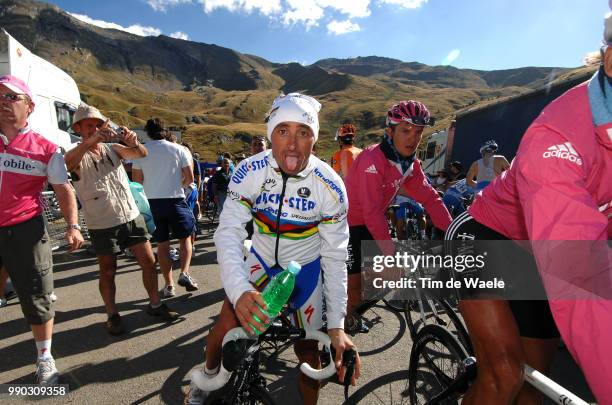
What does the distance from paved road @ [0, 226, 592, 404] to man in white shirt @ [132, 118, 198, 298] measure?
97 centimetres

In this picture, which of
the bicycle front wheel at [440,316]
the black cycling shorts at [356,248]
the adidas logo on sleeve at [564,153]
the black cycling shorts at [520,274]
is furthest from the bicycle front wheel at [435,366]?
the adidas logo on sleeve at [564,153]

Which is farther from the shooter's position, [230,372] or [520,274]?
[520,274]

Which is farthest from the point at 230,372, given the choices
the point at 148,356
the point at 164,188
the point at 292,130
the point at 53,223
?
the point at 53,223

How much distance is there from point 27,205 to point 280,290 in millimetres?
2899

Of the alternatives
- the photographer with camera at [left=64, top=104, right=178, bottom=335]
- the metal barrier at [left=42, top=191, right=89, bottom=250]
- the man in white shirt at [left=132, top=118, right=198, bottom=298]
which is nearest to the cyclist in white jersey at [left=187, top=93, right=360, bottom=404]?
the photographer with camera at [left=64, top=104, right=178, bottom=335]

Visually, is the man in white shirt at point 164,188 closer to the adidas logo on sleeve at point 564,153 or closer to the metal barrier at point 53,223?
the metal barrier at point 53,223

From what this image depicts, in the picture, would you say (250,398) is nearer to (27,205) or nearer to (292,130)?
(292,130)

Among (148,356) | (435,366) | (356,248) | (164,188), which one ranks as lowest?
(148,356)

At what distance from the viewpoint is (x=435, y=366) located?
8.95ft

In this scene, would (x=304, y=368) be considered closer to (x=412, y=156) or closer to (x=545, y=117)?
(x=545, y=117)

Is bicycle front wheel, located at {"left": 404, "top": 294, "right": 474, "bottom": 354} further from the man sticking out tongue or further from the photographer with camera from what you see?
the photographer with camera

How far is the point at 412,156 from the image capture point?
3615 millimetres

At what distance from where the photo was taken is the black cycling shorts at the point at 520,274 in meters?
1.92

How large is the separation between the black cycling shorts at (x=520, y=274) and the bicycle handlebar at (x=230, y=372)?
0.95 m
